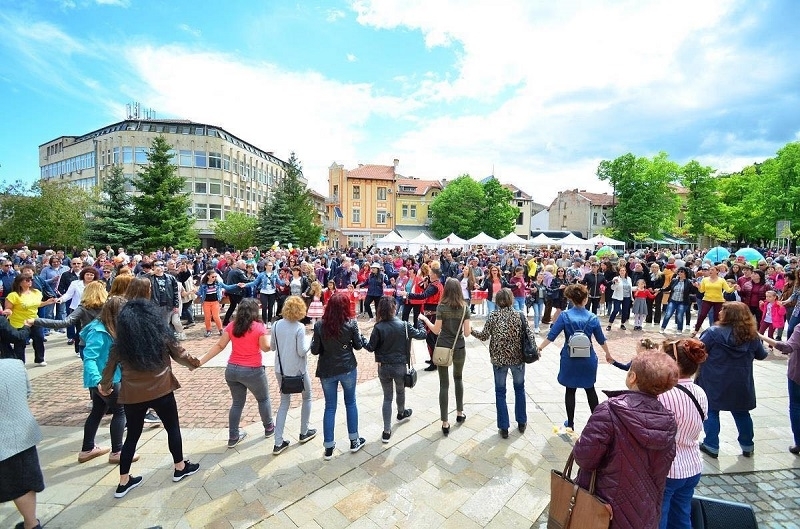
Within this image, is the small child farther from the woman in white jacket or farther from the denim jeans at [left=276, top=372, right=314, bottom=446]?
the denim jeans at [left=276, top=372, right=314, bottom=446]

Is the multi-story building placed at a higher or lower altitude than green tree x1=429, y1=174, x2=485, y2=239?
higher

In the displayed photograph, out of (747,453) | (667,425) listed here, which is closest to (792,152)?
(747,453)

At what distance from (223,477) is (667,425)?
12.5 ft

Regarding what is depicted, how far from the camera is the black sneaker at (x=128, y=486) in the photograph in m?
3.52

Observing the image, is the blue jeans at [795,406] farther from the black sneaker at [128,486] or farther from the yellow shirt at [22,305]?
the yellow shirt at [22,305]

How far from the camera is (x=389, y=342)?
4.31 m

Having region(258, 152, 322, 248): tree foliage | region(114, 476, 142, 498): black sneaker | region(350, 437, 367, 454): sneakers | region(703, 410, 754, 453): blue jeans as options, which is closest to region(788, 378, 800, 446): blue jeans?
region(703, 410, 754, 453): blue jeans

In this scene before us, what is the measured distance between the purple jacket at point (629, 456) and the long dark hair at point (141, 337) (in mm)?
3411

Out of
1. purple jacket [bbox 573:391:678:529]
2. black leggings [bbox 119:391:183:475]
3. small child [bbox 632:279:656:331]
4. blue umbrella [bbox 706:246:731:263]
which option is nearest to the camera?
purple jacket [bbox 573:391:678:529]

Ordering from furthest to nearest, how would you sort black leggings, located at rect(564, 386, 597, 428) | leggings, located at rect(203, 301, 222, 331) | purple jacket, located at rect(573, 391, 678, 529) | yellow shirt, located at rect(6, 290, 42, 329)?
leggings, located at rect(203, 301, 222, 331), yellow shirt, located at rect(6, 290, 42, 329), black leggings, located at rect(564, 386, 597, 428), purple jacket, located at rect(573, 391, 678, 529)

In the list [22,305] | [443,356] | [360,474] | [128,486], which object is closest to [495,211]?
[443,356]

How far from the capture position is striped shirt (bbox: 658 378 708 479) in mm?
2494

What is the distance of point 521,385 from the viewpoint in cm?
463

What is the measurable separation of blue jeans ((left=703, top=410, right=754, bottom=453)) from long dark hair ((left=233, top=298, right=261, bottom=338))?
5010 millimetres
